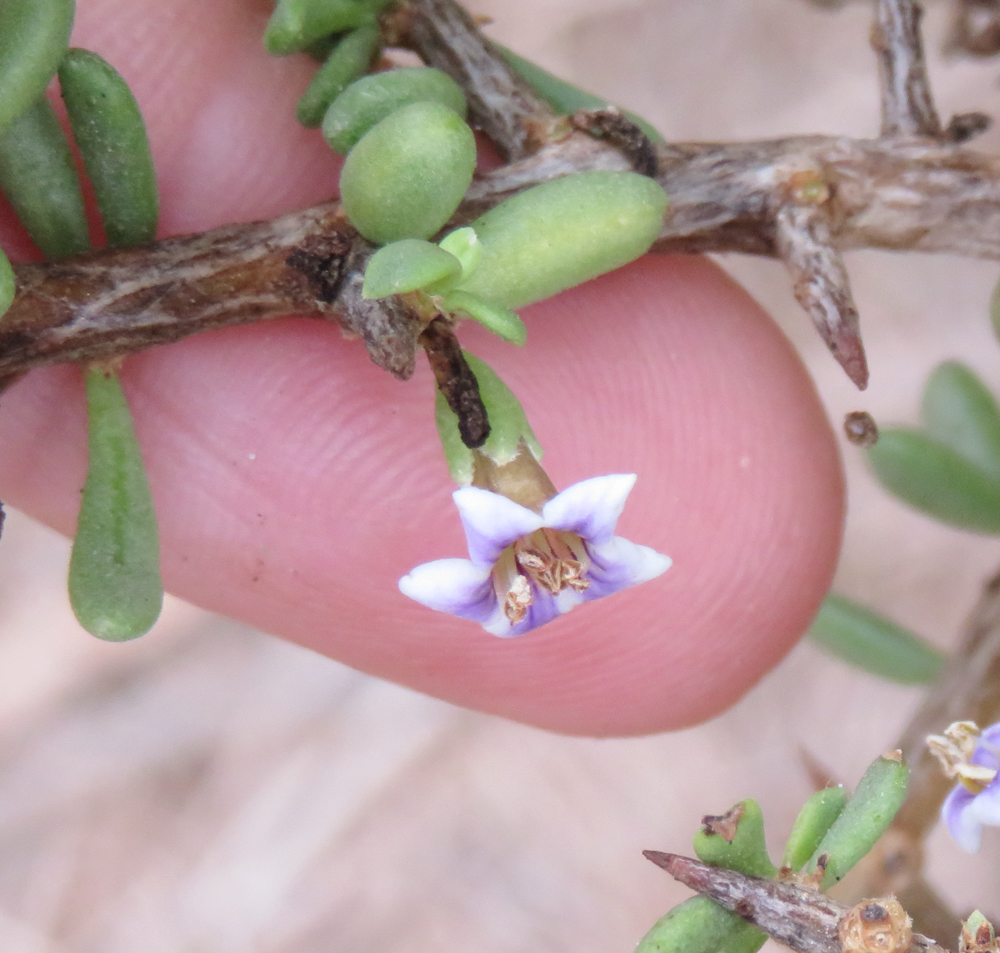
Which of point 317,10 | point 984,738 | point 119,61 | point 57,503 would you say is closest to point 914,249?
point 984,738

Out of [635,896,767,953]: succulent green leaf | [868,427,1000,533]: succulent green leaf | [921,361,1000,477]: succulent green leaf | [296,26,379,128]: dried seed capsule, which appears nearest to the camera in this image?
[635,896,767,953]: succulent green leaf

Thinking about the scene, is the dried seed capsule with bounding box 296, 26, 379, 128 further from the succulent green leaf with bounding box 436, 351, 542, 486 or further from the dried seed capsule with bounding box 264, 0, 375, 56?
the succulent green leaf with bounding box 436, 351, 542, 486

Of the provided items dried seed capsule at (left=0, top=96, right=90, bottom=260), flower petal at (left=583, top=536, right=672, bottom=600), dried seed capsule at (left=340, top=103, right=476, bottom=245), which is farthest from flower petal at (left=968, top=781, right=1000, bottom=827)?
dried seed capsule at (left=0, top=96, right=90, bottom=260)

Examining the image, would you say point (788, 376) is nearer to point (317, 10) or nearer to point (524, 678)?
point (524, 678)

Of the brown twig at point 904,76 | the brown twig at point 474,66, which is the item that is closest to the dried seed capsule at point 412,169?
the brown twig at point 474,66

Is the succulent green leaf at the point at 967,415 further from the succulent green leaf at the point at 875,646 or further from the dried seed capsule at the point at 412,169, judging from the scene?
the dried seed capsule at the point at 412,169

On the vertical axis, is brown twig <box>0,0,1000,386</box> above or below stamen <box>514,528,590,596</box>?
above

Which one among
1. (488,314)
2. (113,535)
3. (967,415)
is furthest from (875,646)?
(113,535)
